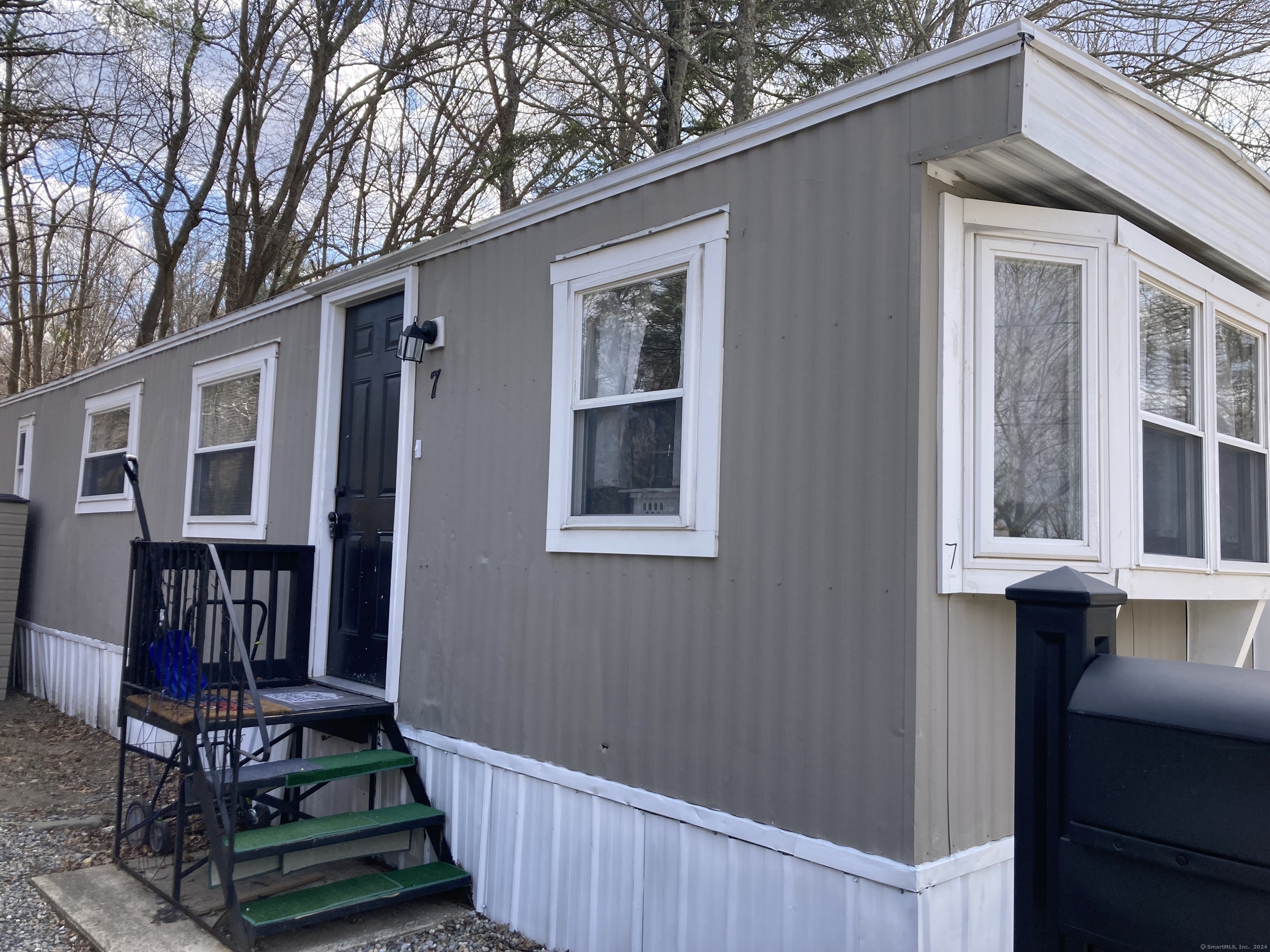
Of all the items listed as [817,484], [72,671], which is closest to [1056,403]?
[817,484]

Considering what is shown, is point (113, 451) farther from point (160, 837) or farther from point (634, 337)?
point (634, 337)

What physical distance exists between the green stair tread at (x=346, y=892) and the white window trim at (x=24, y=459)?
8242mm

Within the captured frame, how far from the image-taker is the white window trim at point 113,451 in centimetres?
785

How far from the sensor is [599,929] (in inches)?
145

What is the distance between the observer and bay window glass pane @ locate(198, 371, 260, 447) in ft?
20.8

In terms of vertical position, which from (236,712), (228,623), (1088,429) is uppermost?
(1088,429)

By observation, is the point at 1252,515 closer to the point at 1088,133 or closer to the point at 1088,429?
the point at 1088,429

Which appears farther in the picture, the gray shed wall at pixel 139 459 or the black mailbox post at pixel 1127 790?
the gray shed wall at pixel 139 459

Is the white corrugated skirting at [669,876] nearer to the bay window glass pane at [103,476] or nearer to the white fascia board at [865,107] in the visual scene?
the white fascia board at [865,107]

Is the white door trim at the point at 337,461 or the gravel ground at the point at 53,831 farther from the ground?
the white door trim at the point at 337,461

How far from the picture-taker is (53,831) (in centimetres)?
544

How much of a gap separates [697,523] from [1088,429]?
1.34 meters

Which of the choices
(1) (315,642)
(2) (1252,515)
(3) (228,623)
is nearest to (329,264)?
(1) (315,642)

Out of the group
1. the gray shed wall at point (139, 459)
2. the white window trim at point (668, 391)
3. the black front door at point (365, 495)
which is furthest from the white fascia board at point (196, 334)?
the white window trim at point (668, 391)
